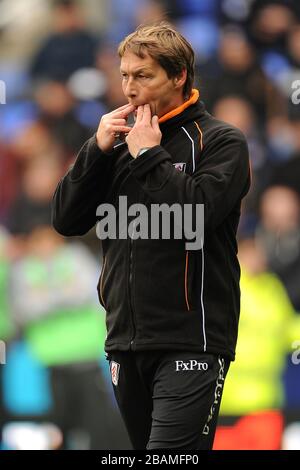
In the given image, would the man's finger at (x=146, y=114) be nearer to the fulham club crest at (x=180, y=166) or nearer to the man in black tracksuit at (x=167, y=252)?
the man in black tracksuit at (x=167, y=252)

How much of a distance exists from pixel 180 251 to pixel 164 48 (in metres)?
0.73

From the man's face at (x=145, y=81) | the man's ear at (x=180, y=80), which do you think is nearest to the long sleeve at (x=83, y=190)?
the man's face at (x=145, y=81)

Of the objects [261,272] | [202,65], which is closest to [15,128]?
[202,65]

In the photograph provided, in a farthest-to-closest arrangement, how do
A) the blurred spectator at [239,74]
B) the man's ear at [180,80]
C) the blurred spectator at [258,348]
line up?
the blurred spectator at [239,74]
the blurred spectator at [258,348]
the man's ear at [180,80]

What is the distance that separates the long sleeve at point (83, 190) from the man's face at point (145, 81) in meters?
0.24

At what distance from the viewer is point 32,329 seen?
22.8ft

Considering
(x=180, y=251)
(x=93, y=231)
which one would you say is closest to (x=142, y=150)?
(x=180, y=251)

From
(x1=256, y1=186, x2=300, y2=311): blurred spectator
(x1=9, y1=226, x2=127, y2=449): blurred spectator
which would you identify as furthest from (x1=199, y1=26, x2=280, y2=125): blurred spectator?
(x1=9, y1=226, x2=127, y2=449): blurred spectator

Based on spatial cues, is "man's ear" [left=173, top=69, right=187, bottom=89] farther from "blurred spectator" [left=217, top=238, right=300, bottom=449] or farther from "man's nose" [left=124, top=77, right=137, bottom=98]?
"blurred spectator" [left=217, top=238, right=300, bottom=449]

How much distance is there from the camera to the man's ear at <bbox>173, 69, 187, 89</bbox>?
3.77 metres

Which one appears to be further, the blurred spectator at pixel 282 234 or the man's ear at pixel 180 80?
the blurred spectator at pixel 282 234

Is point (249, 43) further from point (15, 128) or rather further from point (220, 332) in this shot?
point (220, 332)

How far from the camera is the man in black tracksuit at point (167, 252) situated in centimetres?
359
